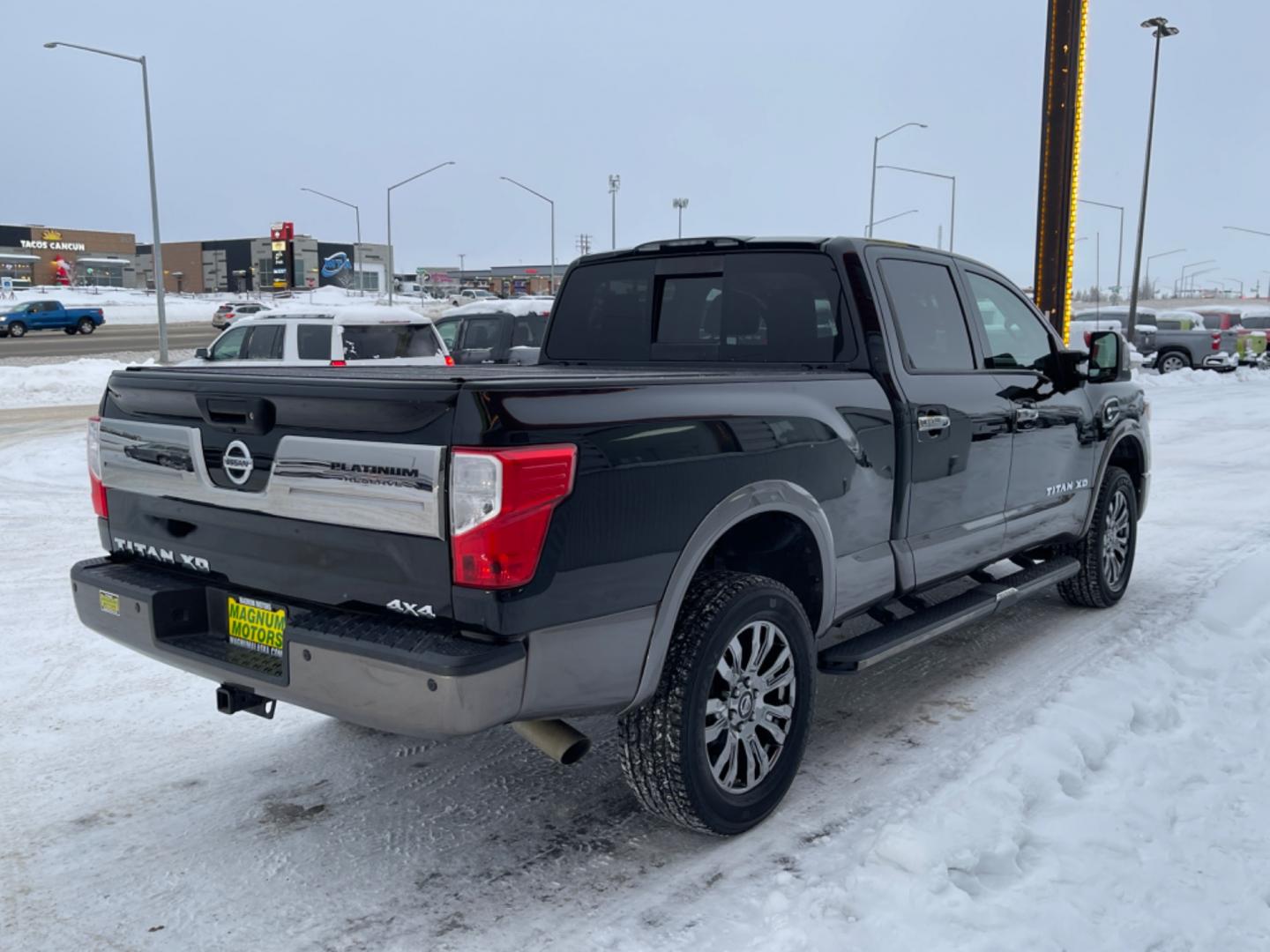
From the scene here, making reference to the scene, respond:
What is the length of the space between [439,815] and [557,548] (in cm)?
139

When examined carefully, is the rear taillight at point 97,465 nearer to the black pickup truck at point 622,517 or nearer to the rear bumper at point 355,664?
the black pickup truck at point 622,517

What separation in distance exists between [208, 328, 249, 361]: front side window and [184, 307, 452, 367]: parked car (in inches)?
32.7

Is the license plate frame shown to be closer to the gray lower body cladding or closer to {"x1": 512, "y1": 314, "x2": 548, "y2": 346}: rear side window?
the gray lower body cladding

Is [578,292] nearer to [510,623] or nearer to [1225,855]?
[510,623]

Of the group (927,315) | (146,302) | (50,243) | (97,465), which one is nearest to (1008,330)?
(927,315)

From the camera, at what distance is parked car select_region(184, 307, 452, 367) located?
14.5 metres

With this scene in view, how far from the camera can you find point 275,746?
4.47m

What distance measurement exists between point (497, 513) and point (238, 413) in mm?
987

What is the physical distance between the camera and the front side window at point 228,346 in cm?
1575

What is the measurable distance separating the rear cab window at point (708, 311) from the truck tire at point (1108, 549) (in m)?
2.51

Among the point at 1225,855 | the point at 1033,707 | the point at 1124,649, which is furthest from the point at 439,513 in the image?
the point at 1124,649

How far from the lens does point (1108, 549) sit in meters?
6.34

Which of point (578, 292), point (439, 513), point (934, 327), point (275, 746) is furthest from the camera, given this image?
point (578, 292)

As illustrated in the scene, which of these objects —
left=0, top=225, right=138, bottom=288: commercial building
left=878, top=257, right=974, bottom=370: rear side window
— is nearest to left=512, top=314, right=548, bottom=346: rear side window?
left=878, top=257, right=974, bottom=370: rear side window
